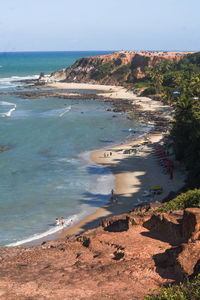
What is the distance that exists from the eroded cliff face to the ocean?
60.5m

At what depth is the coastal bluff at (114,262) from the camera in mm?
13709

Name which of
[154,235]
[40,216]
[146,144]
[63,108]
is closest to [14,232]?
[40,216]

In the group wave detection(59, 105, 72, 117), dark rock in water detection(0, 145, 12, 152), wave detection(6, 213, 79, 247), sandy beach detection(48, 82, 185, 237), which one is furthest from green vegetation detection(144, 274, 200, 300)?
wave detection(59, 105, 72, 117)

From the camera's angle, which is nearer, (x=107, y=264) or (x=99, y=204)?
(x=107, y=264)

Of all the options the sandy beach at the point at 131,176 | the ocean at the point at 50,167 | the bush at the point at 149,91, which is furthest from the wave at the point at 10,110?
the bush at the point at 149,91

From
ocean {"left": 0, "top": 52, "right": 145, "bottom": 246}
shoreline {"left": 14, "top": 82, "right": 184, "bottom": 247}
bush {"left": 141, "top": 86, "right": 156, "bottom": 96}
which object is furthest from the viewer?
bush {"left": 141, "top": 86, "right": 156, "bottom": 96}

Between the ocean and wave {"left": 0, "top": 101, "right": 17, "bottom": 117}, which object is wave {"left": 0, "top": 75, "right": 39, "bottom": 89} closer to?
wave {"left": 0, "top": 101, "right": 17, "bottom": 117}

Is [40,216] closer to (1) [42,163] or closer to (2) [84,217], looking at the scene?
(2) [84,217]

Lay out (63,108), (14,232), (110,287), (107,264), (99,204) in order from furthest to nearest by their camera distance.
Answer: (63,108)
(99,204)
(14,232)
(107,264)
(110,287)

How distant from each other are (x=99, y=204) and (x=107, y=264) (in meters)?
19.4

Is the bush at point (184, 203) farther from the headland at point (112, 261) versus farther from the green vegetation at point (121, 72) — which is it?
the green vegetation at point (121, 72)

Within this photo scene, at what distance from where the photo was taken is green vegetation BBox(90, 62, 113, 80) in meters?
154

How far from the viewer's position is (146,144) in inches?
2231

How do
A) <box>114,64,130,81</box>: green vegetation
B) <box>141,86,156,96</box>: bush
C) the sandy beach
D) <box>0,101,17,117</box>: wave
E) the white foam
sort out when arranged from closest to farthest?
the sandy beach < the white foam < <box>0,101,17,117</box>: wave < <box>141,86,156,96</box>: bush < <box>114,64,130,81</box>: green vegetation
